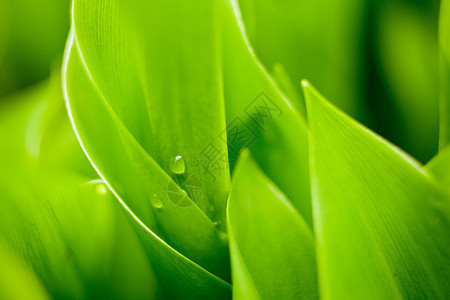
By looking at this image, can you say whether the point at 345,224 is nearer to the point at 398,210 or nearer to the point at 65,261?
the point at 398,210

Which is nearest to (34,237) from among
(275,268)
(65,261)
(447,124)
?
(65,261)

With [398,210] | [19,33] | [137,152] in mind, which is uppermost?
[19,33]

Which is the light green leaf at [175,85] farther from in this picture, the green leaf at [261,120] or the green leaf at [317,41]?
the green leaf at [317,41]

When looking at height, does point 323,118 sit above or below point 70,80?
below

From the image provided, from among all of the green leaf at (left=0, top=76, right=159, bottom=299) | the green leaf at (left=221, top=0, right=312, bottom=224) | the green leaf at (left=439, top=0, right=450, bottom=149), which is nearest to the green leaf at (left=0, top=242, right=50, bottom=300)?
the green leaf at (left=0, top=76, right=159, bottom=299)

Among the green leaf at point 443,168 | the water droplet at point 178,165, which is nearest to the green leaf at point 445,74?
the green leaf at point 443,168
